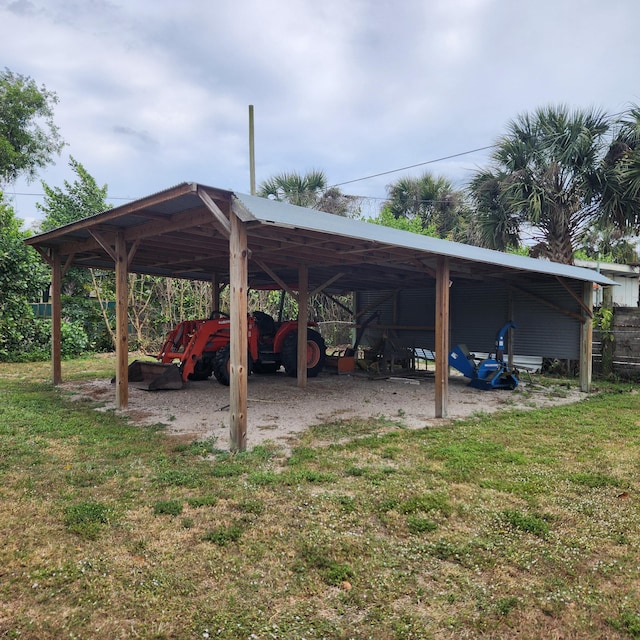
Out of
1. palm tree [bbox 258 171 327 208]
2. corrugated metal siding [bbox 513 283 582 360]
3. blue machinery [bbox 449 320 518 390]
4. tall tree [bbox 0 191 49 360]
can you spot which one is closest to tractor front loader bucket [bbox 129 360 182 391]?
blue machinery [bbox 449 320 518 390]

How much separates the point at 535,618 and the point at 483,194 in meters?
10.2

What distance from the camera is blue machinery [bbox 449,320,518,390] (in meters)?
7.95

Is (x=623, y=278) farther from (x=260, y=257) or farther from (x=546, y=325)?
(x=260, y=257)

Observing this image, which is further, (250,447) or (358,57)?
(358,57)

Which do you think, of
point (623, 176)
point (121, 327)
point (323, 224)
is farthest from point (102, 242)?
point (623, 176)

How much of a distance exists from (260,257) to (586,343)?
5566mm

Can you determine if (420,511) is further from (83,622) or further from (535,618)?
(83,622)

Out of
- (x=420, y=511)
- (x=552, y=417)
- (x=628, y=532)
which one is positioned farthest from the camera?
(x=552, y=417)

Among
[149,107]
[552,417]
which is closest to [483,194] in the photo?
[552,417]

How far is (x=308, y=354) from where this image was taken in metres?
9.13

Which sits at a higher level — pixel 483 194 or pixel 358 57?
pixel 358 57

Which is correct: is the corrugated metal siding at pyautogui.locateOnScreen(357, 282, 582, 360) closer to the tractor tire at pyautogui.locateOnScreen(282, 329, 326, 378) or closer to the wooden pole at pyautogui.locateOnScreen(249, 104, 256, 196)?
the tractor tire at pyautogui.locateOnScreen(282, 329, 326, 378)

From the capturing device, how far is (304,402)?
6551 mm

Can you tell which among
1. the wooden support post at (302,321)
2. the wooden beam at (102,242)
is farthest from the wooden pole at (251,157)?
the wooden beam at (102,242)
